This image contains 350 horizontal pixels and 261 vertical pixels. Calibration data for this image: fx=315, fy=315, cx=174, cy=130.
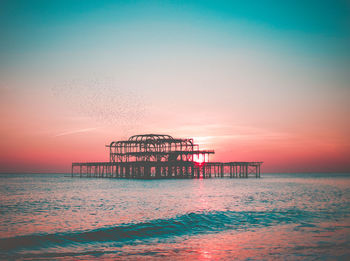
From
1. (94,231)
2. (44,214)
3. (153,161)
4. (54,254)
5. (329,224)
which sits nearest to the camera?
(54,254)

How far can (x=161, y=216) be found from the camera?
21578 millimetres

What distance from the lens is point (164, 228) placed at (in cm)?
1734

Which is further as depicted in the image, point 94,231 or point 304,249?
point 94,231

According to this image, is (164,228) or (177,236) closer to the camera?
(177,236)

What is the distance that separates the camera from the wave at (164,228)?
14234 mm

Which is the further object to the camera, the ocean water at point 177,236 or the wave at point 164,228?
the wave at point 164,228

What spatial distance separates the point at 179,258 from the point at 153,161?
7628 centimetres

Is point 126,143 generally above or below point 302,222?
above

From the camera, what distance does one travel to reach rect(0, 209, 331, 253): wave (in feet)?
46.7

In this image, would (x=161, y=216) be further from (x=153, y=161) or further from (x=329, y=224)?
(x=153, y=161)

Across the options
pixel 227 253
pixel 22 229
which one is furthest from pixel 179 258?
pixel 22 229

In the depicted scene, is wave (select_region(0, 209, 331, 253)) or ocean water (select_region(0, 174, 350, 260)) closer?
ocean water (select_region(0, 174, 350, 260))

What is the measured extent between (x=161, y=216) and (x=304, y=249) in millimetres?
11012

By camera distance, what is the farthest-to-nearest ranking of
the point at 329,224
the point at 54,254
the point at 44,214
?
1. the point at 44,214
2. the point at 329,224
3. the point at 54,254
